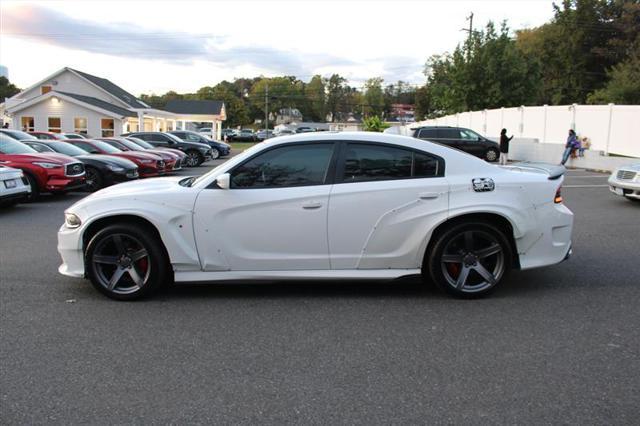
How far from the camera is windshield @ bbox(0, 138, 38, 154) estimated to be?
1299 centimetres

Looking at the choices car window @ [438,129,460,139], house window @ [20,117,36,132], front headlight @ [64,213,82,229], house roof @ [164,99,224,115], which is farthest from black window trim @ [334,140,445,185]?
house roof @ [164,99,224,115]

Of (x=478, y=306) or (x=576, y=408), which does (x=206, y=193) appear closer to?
(x=478, y=306)

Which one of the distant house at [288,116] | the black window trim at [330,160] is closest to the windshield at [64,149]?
the black window trim at [330,160]

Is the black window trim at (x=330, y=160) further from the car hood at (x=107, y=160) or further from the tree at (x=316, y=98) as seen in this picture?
the tree at (x=316, y=98)

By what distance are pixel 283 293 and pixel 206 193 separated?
125 cm

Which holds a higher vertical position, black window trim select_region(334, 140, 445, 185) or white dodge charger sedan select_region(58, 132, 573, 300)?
black window trim select_region(334, 140, 445, 185)

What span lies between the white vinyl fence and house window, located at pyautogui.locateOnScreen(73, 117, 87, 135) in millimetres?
27889

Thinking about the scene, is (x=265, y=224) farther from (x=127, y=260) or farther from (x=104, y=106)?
(x=104, y=106)

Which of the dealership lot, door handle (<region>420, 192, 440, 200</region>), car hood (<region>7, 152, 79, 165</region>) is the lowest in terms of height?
the dealership lot

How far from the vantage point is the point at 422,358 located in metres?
4.00

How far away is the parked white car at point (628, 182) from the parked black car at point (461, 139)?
574 inches

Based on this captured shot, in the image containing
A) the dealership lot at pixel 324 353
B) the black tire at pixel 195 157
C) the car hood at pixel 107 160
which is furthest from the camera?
the black tire at pixel 195 157

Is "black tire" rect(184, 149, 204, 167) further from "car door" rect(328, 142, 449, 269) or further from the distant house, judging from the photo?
the distant house

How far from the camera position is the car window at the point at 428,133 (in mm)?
26344
